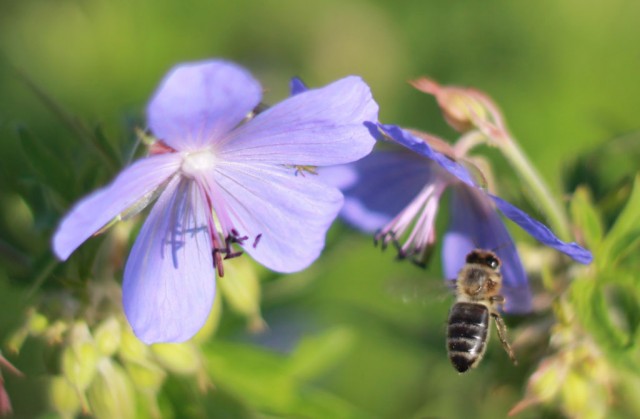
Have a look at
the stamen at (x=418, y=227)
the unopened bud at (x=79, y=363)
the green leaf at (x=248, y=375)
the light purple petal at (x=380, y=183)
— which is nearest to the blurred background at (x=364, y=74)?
the green leaf at (x=248, y=375)

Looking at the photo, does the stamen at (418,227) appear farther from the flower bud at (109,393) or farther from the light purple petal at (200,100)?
the flower bud at (109,393)

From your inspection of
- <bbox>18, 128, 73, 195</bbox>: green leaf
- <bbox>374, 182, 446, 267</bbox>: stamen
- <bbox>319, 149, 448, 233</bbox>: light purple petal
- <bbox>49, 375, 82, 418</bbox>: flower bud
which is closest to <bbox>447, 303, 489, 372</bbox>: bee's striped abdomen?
<bbox>374, 182, 446, 267</bbox>: stamen

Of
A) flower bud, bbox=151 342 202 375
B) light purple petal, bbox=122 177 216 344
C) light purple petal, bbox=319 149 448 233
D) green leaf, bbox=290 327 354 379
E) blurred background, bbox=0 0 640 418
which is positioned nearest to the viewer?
light purple petal, bbox=122 177 216 344

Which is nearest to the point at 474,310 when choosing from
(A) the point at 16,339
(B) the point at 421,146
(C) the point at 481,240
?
(C) the point at 481,240

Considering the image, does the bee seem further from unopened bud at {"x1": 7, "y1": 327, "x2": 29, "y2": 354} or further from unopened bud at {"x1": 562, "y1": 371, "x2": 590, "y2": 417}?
unopened bud at {"x1": 7, "y1": 327, "x2": 29, "y2": 354}

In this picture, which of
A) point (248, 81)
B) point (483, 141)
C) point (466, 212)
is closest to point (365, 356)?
point (466, 212)

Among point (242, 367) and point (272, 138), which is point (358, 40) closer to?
point (242, 367)

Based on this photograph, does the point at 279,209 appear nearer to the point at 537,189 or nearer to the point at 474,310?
the point at 474,310
